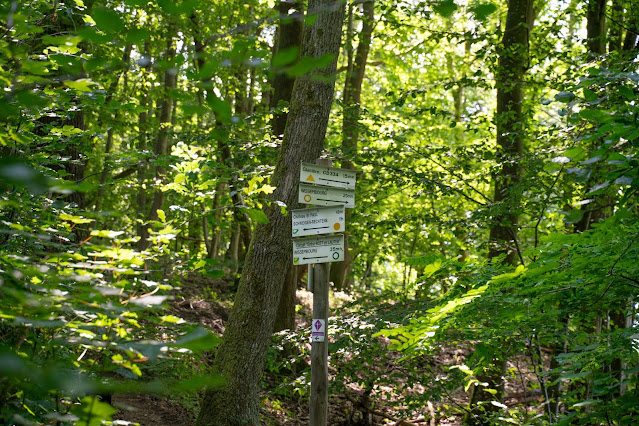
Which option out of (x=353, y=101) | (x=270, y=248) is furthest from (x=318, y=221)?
(x=353, y=101)

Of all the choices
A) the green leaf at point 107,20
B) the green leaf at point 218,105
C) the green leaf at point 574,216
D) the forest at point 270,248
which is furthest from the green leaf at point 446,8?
the green leaf at point 574,216

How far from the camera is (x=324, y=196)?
15.4 ft

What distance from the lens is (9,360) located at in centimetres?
111

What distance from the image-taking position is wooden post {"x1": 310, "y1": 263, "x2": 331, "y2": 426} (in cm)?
457

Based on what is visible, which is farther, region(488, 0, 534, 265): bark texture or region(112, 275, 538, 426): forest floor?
region(488, 0, 534, 265): bark texture

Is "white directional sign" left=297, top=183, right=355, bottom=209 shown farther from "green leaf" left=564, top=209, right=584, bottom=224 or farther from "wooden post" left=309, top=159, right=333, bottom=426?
"green leaf" left=564, top=209, right=584, bottom=224

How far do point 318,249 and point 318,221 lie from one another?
0.24 m

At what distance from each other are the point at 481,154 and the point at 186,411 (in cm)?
518

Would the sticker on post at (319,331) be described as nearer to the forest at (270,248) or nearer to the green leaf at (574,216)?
the forest at (270,248)

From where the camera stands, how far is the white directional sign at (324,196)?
15.1 feet

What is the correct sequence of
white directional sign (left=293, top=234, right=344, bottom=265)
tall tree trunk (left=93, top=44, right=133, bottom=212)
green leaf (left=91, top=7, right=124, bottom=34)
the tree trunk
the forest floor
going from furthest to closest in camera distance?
1. the tree trunk
2. the forest floor
3. white directional sign (left=293, top=234, right=344, bottom=265)
4. tall tree trunk (left=93, top=44, right=133, bottom=212)
5. green leaf (left=91, top=7, right=124, bottom=34)

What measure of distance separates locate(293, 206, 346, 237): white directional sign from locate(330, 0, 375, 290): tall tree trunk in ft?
6.67

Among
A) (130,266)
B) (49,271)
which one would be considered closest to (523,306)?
(130,266)

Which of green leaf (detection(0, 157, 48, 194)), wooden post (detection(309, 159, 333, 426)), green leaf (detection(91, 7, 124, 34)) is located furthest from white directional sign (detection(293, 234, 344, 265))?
green leaf (detection(0, 157, 48, 194))
